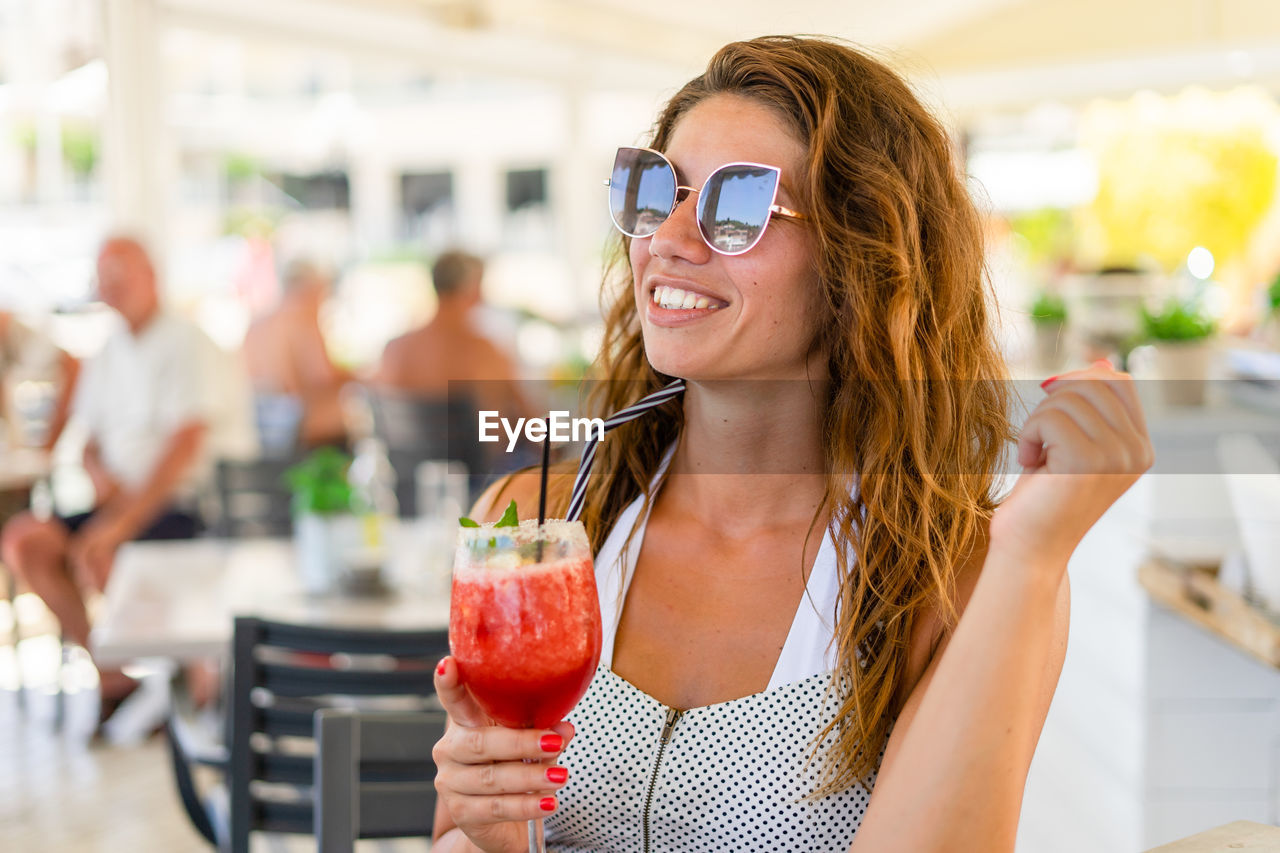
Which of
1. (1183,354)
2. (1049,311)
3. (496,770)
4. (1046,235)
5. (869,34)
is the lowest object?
(496,770)

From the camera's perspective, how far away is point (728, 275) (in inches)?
51.8

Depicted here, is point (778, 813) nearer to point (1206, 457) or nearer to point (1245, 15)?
point (1206, 457)

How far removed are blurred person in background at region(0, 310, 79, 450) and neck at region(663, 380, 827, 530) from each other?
4492 mm

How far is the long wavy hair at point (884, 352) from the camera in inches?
50.9

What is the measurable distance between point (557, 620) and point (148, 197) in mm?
5202

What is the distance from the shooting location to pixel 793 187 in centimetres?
135

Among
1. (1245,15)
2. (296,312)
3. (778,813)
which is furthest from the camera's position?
(1245,15)

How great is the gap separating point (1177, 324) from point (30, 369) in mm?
4570

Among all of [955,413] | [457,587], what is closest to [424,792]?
[457,587]

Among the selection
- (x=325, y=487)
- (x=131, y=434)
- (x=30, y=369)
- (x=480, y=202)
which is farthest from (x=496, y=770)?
(x=480, y=202)

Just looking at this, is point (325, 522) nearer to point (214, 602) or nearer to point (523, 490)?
point (214, 602)

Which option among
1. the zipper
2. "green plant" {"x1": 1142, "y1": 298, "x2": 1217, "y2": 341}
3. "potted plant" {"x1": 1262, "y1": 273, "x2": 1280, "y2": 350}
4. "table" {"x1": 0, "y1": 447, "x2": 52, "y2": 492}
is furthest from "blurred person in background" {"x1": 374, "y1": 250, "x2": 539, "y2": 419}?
the zipper

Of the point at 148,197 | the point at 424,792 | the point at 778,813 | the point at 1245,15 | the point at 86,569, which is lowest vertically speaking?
the point at 86,569

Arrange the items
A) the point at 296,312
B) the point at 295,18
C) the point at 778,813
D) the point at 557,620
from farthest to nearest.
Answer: the point at 295,18 → the point at 296,312 → the point at 778,813 → the point at 557,620
